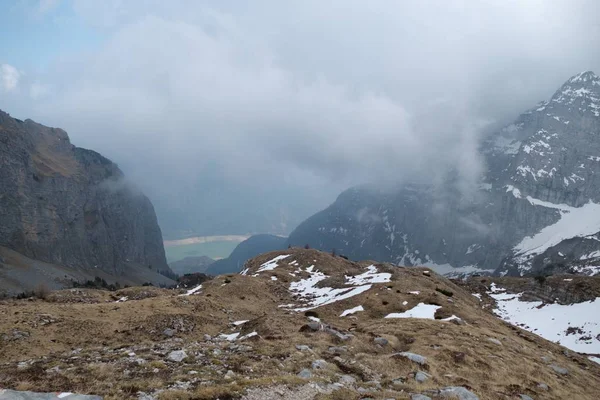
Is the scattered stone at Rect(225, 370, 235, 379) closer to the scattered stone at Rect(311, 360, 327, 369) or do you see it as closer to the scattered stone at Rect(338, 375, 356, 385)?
the scattered stone at Rect(311, 360, 327, 369)

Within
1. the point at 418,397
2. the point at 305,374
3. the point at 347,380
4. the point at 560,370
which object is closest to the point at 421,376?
the point at 418,397

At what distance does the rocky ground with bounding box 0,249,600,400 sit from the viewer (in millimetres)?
17609

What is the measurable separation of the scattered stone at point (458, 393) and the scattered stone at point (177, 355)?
13.8 m

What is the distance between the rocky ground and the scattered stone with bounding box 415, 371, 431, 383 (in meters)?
0.12

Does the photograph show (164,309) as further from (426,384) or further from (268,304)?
(426,384)

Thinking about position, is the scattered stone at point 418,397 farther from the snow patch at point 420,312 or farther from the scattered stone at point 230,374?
the snow patch at point 420,312

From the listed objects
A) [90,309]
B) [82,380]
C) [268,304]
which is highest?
[82,380]

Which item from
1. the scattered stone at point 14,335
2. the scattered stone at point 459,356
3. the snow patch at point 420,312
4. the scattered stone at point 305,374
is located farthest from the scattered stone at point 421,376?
the scattered stone at point 14,335

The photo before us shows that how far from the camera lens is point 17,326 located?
97.7ft

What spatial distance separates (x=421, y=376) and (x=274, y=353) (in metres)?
8.58

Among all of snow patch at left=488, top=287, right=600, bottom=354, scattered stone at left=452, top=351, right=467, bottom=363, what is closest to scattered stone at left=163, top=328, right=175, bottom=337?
scattered stone at left=452, top=351, right=467, bottom=363

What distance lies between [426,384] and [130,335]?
24050 millimetres

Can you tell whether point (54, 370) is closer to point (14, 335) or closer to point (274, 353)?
point (274, 353)

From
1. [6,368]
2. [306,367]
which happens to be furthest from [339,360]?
[6,368]
